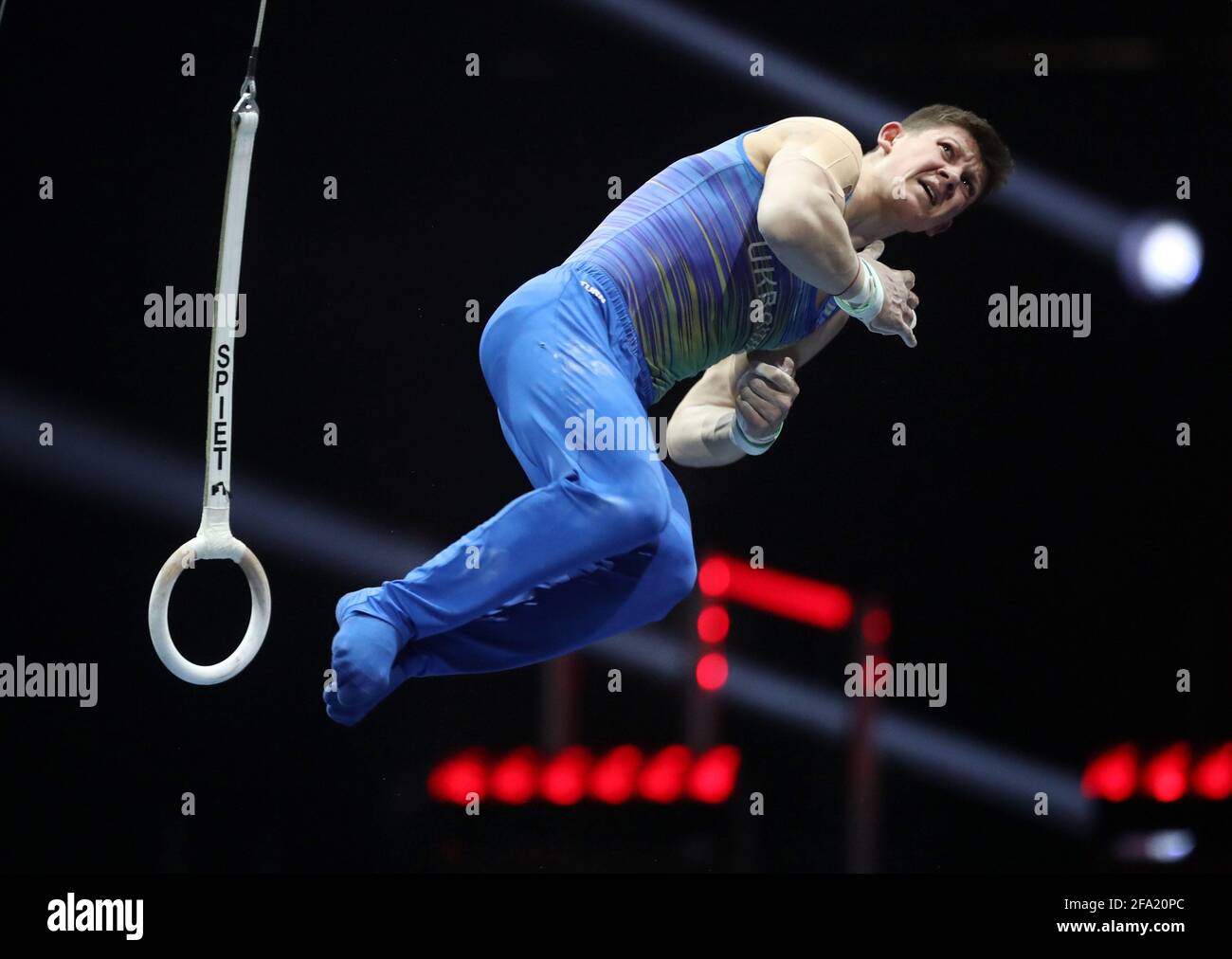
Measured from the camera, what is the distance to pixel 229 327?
2.89 meters

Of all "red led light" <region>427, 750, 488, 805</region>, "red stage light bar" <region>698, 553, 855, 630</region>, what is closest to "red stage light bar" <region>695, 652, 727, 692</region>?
"red stage light bar" <region>698, 553, 855, 630</region>

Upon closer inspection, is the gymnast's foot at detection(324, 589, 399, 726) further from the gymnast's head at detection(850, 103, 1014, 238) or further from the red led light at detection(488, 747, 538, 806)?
the gymnast's head at detection(850, 103, 1014, 238)

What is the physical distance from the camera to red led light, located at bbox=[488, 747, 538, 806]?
11.8ft

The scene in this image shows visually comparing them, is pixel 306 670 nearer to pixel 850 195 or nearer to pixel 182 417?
pixel 182 417

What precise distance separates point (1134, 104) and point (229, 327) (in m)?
2.00

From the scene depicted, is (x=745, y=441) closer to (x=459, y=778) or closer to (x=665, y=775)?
(x=665, y=775)

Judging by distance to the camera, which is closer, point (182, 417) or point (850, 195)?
point (850, 195)

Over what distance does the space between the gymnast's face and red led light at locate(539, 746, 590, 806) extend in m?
1.33

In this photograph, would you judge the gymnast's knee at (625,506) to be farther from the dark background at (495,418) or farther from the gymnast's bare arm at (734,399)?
the dark background at (495,418)

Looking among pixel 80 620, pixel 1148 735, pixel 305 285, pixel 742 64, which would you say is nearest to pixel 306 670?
pixel 80 620

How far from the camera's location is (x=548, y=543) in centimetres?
274

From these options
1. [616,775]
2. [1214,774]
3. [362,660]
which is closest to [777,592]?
[616,775]
